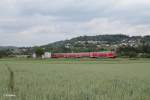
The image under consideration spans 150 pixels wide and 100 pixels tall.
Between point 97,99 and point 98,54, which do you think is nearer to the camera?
point 97,99

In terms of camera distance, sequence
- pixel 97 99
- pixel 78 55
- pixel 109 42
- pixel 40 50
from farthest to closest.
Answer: pixel 109 42
pixel 40 50
pixel 78 55
pixel 97 99

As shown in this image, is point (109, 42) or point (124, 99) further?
point (109, 42)

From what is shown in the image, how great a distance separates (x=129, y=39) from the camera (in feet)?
639

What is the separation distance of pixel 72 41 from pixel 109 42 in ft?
68.3

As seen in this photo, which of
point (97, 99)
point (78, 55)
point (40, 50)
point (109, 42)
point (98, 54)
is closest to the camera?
point (97, 99)

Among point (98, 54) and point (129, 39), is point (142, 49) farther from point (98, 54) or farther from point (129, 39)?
point (129, 39)

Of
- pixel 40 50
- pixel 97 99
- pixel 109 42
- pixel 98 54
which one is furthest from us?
pixel 109 42

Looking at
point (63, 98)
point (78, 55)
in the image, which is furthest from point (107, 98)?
point (78, 55)

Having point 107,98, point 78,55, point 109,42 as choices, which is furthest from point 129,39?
point 107,98

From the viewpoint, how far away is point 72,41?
19175 cm

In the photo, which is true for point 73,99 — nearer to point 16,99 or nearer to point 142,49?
point 16,99

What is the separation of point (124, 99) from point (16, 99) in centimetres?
239

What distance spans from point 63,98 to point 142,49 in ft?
314

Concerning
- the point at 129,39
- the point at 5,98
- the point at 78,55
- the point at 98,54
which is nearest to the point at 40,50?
the point at 78,55
